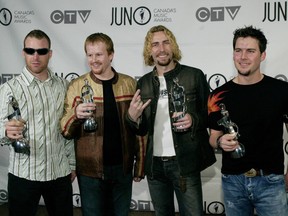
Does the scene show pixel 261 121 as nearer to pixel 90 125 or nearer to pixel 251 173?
pixel 251 173

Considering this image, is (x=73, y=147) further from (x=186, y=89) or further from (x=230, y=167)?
(x=230, y=167)

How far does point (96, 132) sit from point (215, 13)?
6.46ft

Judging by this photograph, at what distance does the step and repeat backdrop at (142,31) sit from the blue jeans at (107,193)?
147cm

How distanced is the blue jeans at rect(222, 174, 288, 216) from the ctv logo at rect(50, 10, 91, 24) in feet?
8.29

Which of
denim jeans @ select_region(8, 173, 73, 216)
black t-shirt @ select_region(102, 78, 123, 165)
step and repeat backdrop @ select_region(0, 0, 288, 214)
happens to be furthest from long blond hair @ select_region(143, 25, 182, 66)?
step and repeat backdrop @ select_region(0, 0, 288, 214)

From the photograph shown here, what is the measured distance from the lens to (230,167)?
2.23m

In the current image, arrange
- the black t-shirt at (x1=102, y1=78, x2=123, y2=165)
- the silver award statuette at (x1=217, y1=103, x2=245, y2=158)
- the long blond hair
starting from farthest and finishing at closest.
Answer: the long blond hair → the black t-shirt at (x1=102, y1=78, x2=123, y2=165) → the silver award statuette at (x1=217, y1=103, x2=245, y2=158)

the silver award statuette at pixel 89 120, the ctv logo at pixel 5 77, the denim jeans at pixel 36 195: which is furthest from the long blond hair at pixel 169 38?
the ctv logo at pixel 5 77

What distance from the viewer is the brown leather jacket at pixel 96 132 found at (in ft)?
8.14

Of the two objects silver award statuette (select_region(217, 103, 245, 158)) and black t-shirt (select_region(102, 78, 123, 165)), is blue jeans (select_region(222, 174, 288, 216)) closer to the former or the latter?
silver award statuette (select_region(217, 103, 245, 158))

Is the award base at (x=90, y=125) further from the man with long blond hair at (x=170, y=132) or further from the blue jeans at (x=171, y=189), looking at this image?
the blue jeans at (x=171, y=189)

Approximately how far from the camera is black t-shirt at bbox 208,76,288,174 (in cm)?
216

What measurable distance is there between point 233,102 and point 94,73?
0.95 meters

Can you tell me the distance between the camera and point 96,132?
2.49m
